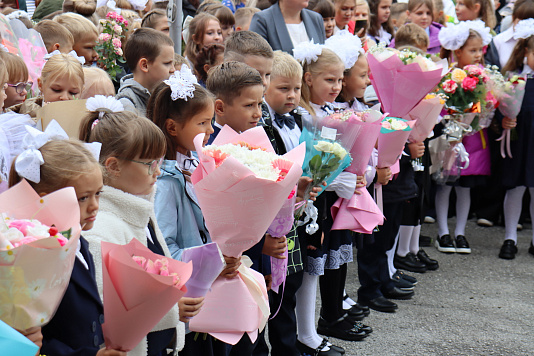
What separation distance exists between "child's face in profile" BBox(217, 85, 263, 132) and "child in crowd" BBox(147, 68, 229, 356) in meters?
0.40

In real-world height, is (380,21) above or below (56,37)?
below

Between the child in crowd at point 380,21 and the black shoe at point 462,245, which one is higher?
the child in crowd at point 380,21

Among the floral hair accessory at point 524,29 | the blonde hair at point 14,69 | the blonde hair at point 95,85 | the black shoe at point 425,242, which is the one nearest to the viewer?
the blonde hair at point 14,69

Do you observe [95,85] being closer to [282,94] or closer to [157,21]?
[282,94]

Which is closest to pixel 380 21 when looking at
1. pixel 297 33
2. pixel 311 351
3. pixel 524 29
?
pixel 524 29

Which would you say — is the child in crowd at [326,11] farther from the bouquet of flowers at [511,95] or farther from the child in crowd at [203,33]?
the bouquet of flowers at [511,95]

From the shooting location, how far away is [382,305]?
5.32 m

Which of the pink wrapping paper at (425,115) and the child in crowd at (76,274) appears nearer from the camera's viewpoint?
the child in crowd at (76,274)

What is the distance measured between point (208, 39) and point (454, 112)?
7.61 ft

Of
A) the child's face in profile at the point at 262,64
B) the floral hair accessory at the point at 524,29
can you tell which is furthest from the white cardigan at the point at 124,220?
the floral hair accessory at the point at 524,29

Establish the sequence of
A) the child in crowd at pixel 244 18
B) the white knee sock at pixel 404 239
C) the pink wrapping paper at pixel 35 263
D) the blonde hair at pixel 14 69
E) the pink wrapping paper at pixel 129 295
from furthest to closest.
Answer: the child in crowd at pixel 244 18
the white knee sock at pixel 404 239
the blonde hair at pixel 14 69
the pink wrapping paper at pixel 129 295
the pink wrapping paper at pixel 35 263

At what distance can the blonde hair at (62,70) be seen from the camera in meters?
3.89

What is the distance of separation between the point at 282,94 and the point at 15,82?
1513mm

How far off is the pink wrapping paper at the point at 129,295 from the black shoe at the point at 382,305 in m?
3.34
